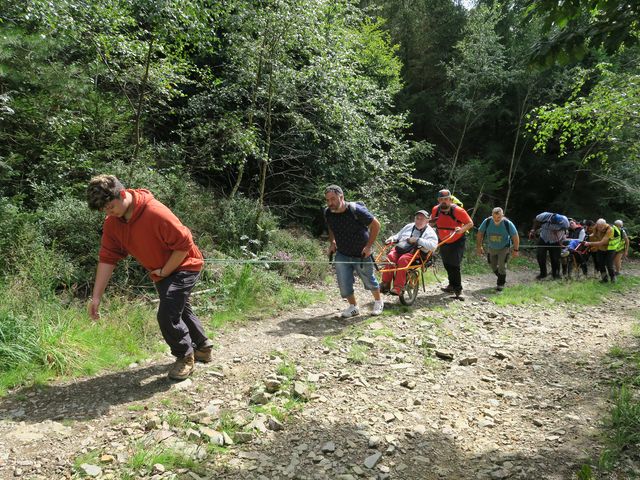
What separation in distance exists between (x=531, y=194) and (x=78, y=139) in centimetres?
2060

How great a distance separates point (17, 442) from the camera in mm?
3428

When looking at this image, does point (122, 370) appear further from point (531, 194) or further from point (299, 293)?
point (531, 194)

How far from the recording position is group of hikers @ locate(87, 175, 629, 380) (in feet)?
13.4

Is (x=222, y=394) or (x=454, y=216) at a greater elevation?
(x=454, y=216)

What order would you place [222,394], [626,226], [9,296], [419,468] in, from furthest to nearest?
[626,226] < [9,296] < [222,394] < [419,468]

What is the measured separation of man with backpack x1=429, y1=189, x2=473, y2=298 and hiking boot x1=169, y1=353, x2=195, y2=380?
221 inches

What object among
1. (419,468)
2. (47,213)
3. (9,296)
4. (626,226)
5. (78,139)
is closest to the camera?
(419,468)

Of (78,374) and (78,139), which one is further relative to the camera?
(78,139)

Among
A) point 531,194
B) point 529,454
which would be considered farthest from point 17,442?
point 531,194

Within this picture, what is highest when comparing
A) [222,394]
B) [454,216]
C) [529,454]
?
[454,216]

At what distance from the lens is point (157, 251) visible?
418 cm

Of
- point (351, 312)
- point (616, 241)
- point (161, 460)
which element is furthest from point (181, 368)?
point (616, 241)

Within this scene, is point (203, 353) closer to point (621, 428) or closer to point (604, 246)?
point (621, 428)

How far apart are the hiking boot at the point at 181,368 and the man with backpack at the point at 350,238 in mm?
2989
